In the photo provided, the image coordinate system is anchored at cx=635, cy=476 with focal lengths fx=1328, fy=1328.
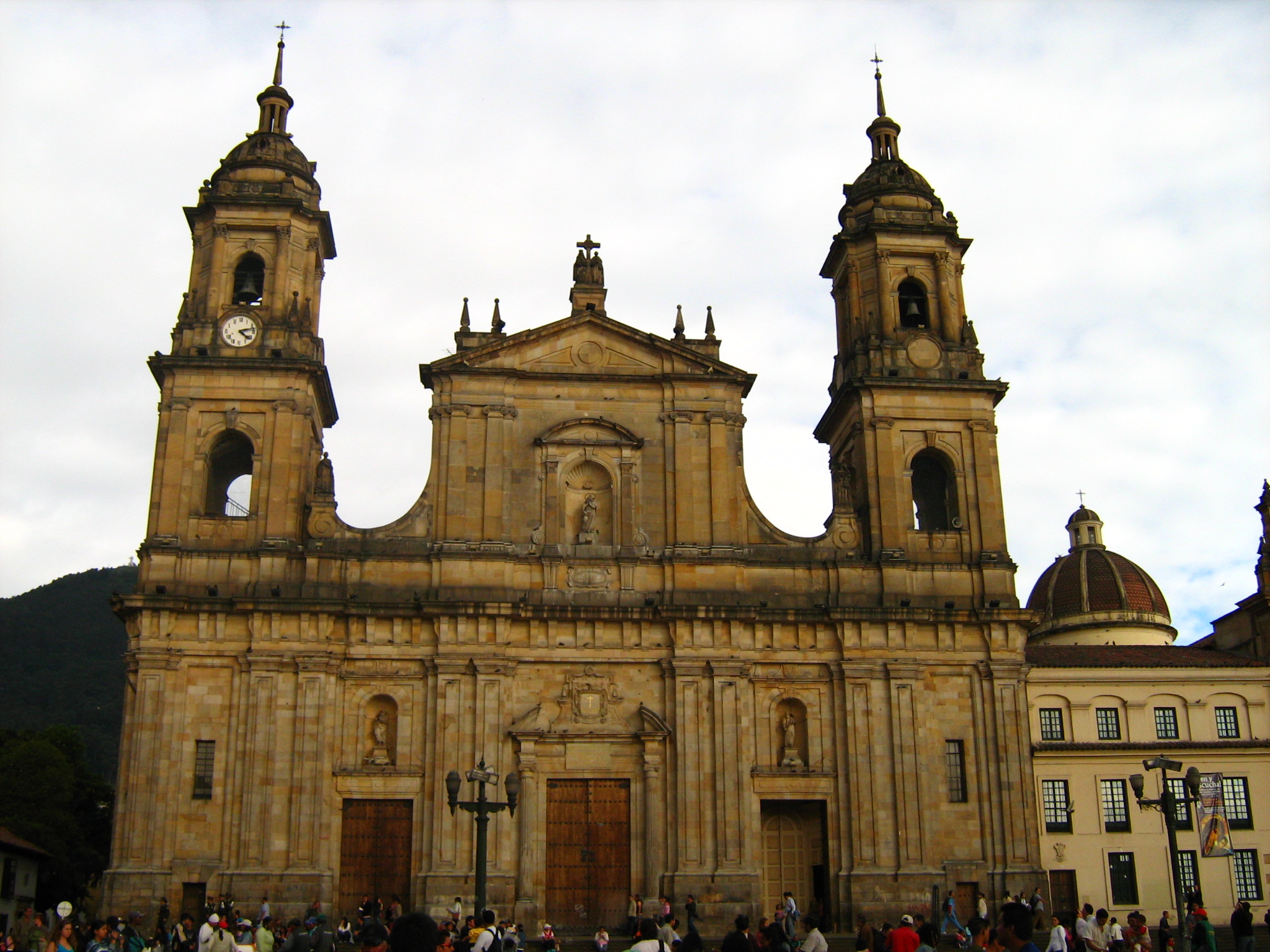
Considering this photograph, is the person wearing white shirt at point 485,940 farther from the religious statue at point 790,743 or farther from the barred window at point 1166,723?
the barred window at point 1166,723

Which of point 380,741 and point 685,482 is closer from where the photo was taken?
point 380,741

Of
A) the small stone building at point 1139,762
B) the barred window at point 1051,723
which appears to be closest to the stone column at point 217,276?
the small stone building at point 1139,762

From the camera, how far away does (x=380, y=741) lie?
35.3 meters

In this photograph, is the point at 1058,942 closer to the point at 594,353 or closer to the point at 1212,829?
the point at 1212,829

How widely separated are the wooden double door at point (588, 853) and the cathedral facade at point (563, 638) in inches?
3.2

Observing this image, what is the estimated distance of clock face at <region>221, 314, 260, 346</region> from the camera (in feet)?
126

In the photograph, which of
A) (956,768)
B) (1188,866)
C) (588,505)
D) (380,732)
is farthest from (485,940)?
(1188,866)

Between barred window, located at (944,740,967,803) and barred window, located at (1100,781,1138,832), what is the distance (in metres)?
8.00

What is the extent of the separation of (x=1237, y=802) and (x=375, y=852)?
2693cm

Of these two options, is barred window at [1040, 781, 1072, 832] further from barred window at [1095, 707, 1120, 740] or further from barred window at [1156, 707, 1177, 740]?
barred window at [1156, 707, 1177, 740]

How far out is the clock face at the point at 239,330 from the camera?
38406mm

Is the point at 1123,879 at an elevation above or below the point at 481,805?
below

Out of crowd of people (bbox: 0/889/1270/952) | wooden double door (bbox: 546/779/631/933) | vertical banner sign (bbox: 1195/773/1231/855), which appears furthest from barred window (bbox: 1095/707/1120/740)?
wooden double door (bbox: 546/779/631/933)

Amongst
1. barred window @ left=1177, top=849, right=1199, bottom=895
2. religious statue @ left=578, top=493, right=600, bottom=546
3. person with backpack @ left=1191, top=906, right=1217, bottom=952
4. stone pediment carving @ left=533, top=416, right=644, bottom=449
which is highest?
stone pediment carving @ left=533, top=416, right=644, bottom=449
